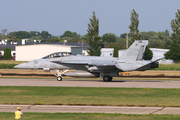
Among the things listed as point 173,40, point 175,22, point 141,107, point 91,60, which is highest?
point 175,22

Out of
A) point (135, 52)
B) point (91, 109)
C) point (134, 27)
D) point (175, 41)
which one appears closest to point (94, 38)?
point (134, 27)

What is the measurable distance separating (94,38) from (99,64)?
36.4 metres

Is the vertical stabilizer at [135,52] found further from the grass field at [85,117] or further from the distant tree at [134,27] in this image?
the distant tree at [134,27]

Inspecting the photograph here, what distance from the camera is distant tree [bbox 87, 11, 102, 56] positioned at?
60750 millimetres

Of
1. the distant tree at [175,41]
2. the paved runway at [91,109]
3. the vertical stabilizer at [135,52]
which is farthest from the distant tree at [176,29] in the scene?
the paved runway at [91,109]

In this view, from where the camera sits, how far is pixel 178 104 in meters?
13.6

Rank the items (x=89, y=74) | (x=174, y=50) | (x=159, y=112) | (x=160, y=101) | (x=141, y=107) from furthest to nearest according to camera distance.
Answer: (x=174, y=50) → (x=89, y=74) → (x=160, y=101) → (x=141, y=107) → (x=159, y=112)

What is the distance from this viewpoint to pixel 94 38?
203 feet

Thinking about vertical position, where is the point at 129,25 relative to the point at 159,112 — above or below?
above

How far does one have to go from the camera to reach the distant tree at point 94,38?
60750 millimetres

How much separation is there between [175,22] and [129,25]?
11397mm

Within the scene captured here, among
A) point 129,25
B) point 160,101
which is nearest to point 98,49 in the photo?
point 129,25

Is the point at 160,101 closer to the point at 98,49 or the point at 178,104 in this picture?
the point at 178,104

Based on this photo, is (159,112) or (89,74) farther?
(89,74)
